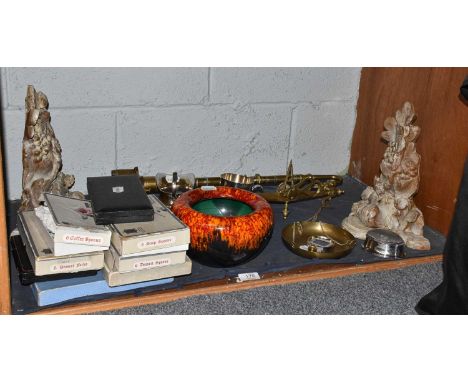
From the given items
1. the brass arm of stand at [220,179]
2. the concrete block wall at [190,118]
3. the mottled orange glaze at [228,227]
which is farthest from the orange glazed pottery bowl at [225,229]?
the concrete block wall at [190,118]

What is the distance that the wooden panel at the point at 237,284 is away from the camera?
1031mm

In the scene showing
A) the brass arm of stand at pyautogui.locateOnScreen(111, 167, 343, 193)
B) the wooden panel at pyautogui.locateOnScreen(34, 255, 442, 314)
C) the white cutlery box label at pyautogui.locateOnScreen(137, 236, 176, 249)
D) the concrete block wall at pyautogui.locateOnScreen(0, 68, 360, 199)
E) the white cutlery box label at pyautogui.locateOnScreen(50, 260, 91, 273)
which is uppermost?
the concrete block wall at pyautogui.locateOnScreen(0, 68, 360, 199)

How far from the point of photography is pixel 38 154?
3.86 ft

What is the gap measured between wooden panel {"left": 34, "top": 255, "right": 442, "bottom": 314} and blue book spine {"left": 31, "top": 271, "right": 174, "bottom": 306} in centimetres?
2

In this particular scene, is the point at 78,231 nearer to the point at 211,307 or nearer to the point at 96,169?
the point at 211,307

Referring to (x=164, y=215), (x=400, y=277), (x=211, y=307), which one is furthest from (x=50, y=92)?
(x=400, y=277)

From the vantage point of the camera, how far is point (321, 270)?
3.90 feet

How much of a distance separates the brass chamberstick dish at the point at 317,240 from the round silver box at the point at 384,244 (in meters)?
0.04

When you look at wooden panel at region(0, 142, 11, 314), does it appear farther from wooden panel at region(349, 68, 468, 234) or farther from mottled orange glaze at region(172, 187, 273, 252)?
wooden panel at region(349, 68, 468, 234)

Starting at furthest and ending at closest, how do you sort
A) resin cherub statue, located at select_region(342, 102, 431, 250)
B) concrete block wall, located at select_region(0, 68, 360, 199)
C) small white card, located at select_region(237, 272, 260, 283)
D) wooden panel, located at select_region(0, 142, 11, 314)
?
1. concrete block wall, located at select_region(0, 68, 360, 199)
2. resin cherub statue, located at select_region(342, 102, 431, 250)
3. small white card, located at select_region(237, 272, 260, 283)
4. wooden panel, located at select_region(0, 142, 11, 314)

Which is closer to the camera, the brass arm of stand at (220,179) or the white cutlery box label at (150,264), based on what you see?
the white cutlery box label at (150,264)

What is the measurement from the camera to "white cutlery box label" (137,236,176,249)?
1.01 metres

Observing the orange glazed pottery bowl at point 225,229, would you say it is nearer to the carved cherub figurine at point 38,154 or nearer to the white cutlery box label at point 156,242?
the white cutlery box label at point 156,242

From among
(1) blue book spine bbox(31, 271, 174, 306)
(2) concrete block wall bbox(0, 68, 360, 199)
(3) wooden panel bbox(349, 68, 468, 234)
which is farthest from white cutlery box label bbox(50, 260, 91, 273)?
(3) wooden panel bbox(349, 68, 468, 234)
